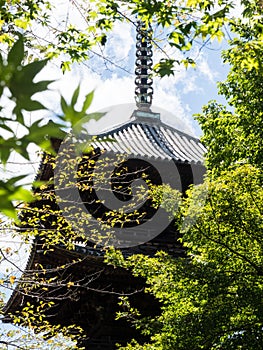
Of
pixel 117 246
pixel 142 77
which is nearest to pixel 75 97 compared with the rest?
pixel 117 246

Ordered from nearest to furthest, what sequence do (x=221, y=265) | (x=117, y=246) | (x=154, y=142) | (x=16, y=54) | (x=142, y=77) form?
(x=16, y=54), (x=221, y=265), (x=117, y=246), (x=154, y=142), (x=142, y=77)

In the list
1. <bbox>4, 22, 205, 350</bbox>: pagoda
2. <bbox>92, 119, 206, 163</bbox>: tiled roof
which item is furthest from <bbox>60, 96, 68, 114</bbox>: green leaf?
<bbox>92, 119, 206, 163</bbox>: tiled roof

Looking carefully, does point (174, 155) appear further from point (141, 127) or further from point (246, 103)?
point (246, 103)

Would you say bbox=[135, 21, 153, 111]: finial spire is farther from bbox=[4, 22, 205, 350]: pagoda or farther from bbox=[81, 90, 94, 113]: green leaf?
bbox=[81, 90, 94, 113]: green leaf

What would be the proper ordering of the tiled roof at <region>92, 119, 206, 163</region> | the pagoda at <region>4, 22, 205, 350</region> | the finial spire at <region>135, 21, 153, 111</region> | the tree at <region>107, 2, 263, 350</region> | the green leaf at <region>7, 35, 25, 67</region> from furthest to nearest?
the finial spire at <region>135, 21, 153, 111</region>, the tiled roof at <region>92, 119, 206, 163</region>, the pagoda at <region>4, 22, 205, 350</region>, the tree at <region>107, 2, 263, 350</region>, the green leaf at <region>7, 35, 25, 67</region>

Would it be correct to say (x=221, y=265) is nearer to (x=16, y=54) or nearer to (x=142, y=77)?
(x=16, y=54)

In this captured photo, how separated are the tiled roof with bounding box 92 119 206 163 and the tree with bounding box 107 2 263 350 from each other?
3175 millimetres

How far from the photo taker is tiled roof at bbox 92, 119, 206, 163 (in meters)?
10.3

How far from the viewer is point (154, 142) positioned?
1124 centimetres

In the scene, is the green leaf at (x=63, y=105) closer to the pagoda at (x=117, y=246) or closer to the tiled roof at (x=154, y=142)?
the pagoda at (x=117, y=246)

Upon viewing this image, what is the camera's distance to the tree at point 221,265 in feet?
18.3

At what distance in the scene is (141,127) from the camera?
12.1m

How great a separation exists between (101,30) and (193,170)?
5.79m

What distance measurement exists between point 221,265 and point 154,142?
5.62 meters
